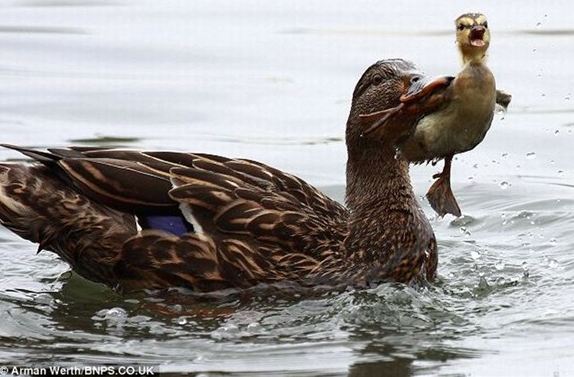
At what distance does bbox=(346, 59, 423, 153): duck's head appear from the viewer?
10188 mm

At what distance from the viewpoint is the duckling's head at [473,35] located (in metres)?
9.16

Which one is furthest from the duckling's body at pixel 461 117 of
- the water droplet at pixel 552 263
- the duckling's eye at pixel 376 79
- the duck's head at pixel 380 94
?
the water droplet at pixel 552 263

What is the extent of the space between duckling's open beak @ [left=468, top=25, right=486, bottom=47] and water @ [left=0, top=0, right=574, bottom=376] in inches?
65.4

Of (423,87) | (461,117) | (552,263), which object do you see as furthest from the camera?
(552,263)

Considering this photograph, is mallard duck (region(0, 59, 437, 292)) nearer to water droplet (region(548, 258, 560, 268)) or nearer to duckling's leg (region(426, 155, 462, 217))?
duckling's leg (region(426, 155, 462, 217))

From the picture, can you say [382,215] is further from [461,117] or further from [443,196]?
[461,117]

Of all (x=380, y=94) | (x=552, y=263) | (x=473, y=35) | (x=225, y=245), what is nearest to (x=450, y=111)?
(x=473, y=35)

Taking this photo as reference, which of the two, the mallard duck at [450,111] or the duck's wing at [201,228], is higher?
the mallard duck at [450,111]

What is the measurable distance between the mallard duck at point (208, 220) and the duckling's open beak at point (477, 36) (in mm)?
1066

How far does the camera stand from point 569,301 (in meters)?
10.1

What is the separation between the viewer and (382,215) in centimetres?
1045

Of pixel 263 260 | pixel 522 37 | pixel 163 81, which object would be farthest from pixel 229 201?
pixel 522 37

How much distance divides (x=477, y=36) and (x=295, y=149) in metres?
4.86

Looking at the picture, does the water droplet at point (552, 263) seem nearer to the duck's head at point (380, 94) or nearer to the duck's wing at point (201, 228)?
the duck's head at point (380, 94)
